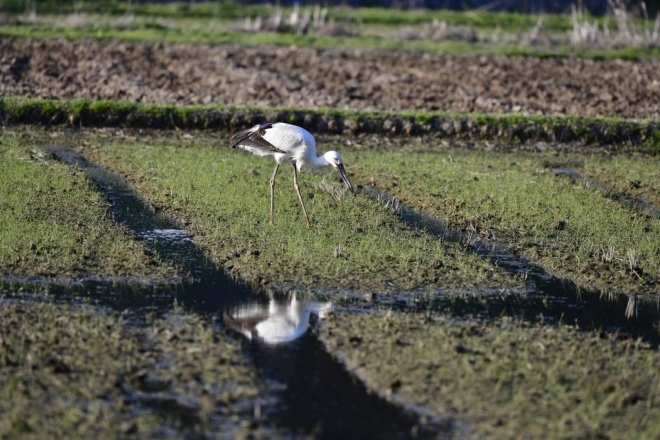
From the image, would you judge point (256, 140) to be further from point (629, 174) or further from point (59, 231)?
point (629, 174)

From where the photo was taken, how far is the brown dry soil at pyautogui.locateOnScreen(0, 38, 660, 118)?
62.4 feet

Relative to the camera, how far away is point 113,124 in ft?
56.0

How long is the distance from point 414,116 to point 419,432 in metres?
11.6

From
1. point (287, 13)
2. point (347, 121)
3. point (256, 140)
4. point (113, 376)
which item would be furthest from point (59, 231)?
point (287, 13)

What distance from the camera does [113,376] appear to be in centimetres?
688

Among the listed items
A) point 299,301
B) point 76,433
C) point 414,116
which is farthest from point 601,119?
point 76,433

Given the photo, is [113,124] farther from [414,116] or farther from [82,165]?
[414,116]

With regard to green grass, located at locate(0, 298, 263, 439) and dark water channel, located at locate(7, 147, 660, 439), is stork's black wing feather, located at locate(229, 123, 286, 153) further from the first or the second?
green grass, located at locate(0, 298, 263, 439)

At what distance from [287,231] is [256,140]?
1.33 meters

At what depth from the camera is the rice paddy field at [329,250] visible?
6.73m

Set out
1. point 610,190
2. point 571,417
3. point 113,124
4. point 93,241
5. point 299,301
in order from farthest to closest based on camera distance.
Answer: point 113,124
point 610,190
point 93,241
point 299,301
point 571,417

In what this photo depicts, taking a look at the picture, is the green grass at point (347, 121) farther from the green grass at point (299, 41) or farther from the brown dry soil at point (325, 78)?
the green grass at point (299, 41)


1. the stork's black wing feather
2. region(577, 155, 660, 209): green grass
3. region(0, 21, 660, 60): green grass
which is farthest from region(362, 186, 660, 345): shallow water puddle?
region(0, 21, 660, 60): green grass

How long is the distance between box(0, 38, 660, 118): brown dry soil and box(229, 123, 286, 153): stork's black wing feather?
6.37 m
